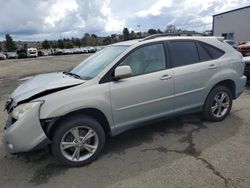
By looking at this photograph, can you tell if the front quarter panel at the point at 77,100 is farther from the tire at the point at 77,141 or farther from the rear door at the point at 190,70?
the rear door at the point at 190,70

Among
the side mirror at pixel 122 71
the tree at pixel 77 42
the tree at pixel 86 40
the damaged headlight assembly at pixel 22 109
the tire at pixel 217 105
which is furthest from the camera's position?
the tree at pixel 86 40

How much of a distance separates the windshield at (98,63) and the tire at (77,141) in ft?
2.38

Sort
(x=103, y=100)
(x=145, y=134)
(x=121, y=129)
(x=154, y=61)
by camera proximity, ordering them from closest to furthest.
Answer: (x=103, y=100) → (x=121, y=129) → (x=154, y=61) → (x=145, y=134)

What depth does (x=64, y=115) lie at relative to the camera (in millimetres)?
3371

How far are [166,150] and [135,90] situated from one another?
106 cm

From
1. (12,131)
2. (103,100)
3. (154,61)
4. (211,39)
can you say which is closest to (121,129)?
(103,100)

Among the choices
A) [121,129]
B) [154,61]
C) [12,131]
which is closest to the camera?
[12,131]

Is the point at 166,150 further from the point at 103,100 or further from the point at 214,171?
the point at 103,100

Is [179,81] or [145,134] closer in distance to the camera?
[179,81]

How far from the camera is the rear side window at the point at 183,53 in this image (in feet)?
14.1

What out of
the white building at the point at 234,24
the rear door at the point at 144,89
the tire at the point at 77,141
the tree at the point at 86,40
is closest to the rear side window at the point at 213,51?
the rear door at the point at 144,89

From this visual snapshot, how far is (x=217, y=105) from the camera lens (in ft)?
16.0

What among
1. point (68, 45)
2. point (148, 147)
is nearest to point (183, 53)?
point (148, 147)

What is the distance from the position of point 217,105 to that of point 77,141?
287 centimetres
